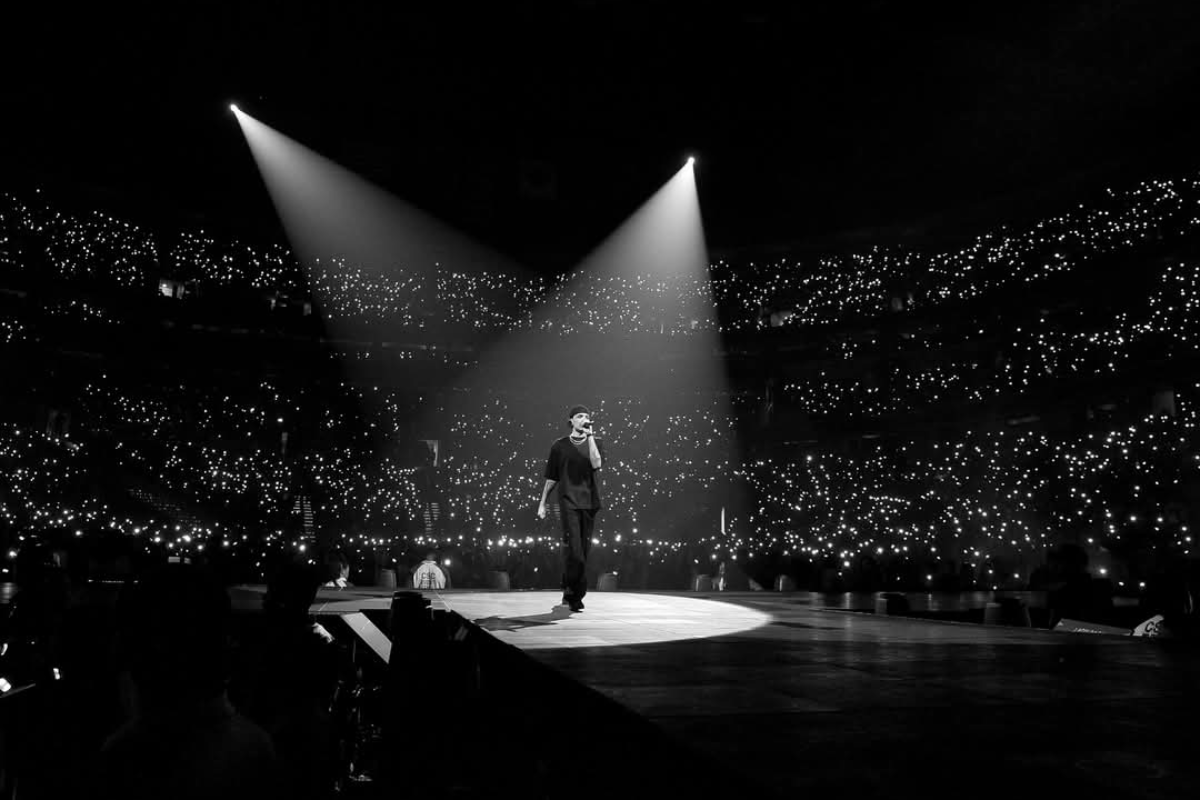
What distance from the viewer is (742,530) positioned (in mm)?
20062

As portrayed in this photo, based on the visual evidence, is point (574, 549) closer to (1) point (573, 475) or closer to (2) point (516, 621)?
(1) point (573, 475)

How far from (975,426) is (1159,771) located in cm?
1909

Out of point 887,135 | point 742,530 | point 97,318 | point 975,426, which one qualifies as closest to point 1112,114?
point 887,135

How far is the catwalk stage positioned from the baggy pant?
3.21 ft

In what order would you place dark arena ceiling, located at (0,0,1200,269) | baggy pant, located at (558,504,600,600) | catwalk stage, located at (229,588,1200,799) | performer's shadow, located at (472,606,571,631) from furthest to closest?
dark arena ceiling, located at (0,0,1200,269) → baggy pant, located at (558,504,600,600) → performer's shadow, located at (472,606,571,631) → catwalk stage, located at (229,588,1200,799)

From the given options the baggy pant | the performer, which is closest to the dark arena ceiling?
the performer

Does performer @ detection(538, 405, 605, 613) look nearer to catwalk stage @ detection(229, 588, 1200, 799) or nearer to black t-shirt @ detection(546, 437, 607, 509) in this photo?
black t-shirt @ detection(546, 437, 607, 509)

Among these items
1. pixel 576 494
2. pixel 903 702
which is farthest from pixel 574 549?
pixel 903 702

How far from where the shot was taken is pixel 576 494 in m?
6.29

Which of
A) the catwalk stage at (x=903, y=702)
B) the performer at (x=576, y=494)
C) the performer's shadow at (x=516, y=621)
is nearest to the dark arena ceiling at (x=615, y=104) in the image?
the performer at (x=576, y=494)

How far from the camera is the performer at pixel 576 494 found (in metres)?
6.21

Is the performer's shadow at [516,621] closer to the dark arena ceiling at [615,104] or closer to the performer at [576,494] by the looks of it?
the performer at [576,494]

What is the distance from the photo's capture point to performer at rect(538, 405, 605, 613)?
6207 millimetres

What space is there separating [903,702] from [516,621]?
3201mm
